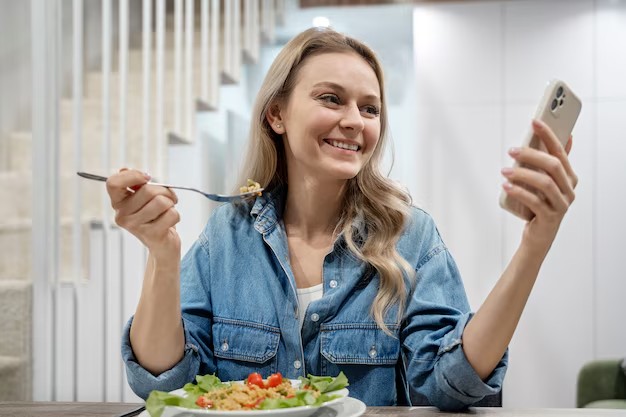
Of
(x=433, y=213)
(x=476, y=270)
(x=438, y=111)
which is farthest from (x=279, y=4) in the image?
(x=476, y=270)

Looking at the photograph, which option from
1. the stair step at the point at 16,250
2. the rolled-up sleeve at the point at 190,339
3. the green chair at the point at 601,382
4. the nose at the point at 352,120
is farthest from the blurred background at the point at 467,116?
the nose at the point at 352,120

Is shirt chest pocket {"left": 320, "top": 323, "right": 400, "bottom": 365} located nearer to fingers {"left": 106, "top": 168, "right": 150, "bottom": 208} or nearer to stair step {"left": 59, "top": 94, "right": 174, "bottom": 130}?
fingers {"left": 106, "top": 168, "right": 150, "bottom": 208}

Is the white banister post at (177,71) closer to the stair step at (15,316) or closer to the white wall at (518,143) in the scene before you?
the stair step at (15,316)

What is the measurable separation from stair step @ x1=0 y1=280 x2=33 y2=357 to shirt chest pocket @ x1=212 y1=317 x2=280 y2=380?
1.53m

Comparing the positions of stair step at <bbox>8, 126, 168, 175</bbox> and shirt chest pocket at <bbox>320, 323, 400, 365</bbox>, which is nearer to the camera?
shirt chest pocket at <bbox>320, 323, 400, 365</bbox>

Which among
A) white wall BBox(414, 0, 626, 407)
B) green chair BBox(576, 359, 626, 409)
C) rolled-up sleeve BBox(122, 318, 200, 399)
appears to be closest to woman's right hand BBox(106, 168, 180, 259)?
rolled-up sleeve BBox(122, 318, 200, 399)

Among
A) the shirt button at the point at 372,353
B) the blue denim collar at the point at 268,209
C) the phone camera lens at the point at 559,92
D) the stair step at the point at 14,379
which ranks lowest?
the stair step at the point at 14,379

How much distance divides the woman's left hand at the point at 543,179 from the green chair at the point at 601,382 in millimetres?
2829

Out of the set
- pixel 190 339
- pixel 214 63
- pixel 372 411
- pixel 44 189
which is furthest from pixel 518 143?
pixel 372 411

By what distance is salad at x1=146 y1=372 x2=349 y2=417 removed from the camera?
1.06 metres

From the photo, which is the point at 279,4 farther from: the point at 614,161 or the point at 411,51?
the point at 614,161

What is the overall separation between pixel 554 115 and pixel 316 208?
2.36 ft

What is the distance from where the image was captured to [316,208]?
1.74m

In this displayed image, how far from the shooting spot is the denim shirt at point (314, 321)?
1.48 metres
